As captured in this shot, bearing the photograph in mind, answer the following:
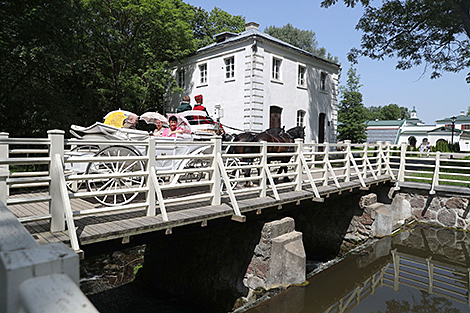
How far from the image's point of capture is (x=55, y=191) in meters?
4.14

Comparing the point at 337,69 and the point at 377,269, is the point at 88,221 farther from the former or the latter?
the point at 337,69

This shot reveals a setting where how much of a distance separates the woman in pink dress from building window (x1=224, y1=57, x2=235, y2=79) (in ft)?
33.5

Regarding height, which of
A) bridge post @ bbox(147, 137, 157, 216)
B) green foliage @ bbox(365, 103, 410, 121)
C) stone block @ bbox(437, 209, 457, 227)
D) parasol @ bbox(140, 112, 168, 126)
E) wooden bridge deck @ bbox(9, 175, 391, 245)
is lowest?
stone block @ bbox(437, 209, 457, 227)

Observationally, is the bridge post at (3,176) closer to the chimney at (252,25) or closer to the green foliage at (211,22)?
the chimney at (252,25)

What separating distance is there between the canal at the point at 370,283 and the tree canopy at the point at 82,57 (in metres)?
8.40

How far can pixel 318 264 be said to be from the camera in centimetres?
959

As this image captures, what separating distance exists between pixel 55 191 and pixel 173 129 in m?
4.32

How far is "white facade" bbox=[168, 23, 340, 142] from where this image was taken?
16.9 metres

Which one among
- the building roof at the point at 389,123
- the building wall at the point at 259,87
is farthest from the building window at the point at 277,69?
the building roof at the point at 389,123

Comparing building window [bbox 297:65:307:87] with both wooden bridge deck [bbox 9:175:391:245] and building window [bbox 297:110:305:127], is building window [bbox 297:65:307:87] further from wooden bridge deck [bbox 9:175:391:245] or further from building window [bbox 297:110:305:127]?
wooden bridge deck [bbox 9:175:391:245]

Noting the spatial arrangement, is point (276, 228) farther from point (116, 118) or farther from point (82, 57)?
point (82, 57)

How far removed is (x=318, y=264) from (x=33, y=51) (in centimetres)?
1347

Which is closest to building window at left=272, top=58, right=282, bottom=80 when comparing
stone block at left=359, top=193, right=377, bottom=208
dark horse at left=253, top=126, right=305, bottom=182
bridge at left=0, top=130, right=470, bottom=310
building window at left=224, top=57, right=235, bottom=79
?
building window at left=224, top=57, right=235, bottom=79

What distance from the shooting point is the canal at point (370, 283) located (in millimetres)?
6586
